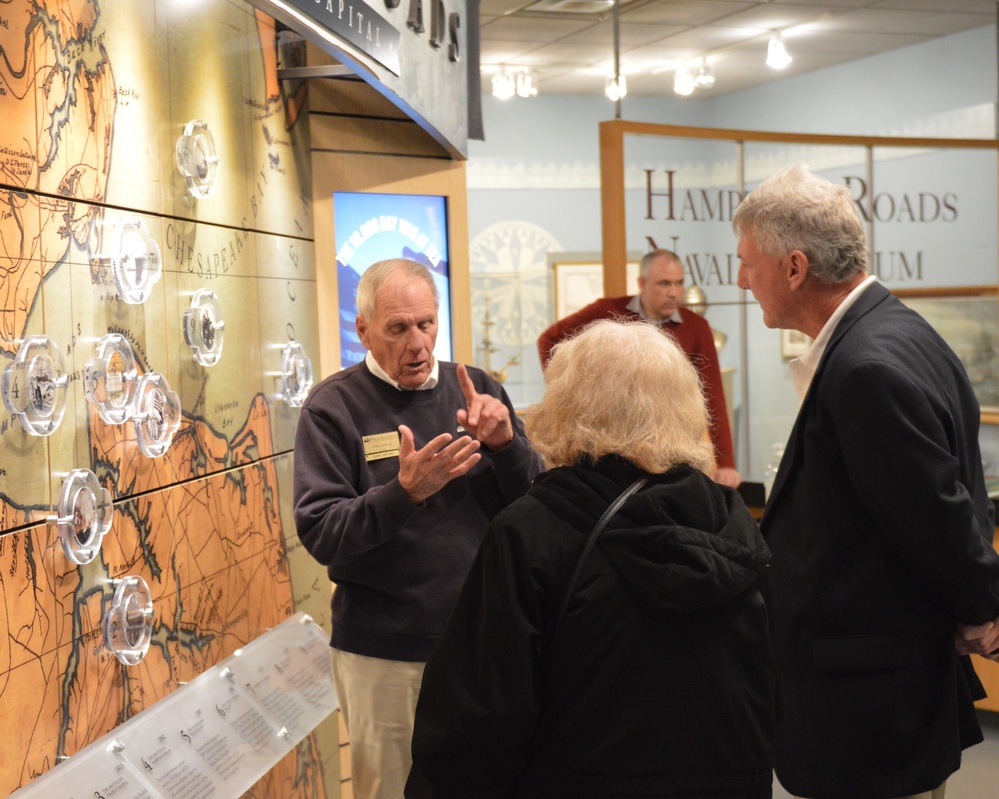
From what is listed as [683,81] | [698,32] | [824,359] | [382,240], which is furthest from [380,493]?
[683,81]

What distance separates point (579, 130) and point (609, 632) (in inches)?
359

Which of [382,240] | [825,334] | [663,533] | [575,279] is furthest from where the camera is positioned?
[575,279]

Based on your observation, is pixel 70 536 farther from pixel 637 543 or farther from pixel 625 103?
pixel 625 103

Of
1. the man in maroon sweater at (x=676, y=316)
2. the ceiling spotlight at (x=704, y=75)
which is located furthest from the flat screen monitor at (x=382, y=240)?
the ceiling spotlight at (x=704, y=75)

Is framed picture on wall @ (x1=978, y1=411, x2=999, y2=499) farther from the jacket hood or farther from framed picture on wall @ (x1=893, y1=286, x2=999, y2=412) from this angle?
the jacket hood

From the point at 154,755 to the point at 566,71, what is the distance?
25.9ft

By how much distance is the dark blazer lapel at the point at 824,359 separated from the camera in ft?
6.61

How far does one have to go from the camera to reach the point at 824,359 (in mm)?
2012

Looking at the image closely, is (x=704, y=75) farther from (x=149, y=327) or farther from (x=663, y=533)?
(x=663, y=533)

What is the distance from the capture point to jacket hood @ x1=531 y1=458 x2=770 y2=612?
1.47m

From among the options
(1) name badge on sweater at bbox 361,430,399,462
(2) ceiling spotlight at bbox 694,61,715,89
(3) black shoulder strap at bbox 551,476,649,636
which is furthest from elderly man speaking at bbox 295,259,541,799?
(2) ceiling spotlight at bbox 694,61,715,89

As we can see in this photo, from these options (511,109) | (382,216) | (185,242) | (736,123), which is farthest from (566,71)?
(185,242)

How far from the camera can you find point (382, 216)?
376 centimetres

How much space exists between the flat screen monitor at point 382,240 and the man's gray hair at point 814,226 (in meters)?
1.63
